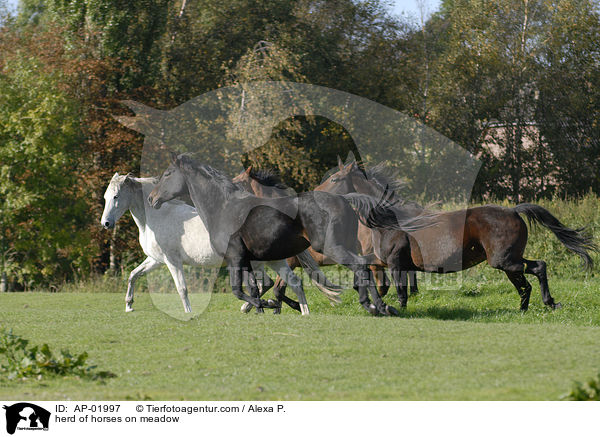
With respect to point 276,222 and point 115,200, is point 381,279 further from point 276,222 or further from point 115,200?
point 115,200

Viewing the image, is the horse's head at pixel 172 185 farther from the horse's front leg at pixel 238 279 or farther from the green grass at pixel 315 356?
the green grass at pixel 315 356

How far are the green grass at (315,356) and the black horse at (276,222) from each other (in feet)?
2.30

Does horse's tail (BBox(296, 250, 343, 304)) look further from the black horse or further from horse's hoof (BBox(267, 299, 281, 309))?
the black horse

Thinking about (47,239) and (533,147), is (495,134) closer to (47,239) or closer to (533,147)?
(533,147)

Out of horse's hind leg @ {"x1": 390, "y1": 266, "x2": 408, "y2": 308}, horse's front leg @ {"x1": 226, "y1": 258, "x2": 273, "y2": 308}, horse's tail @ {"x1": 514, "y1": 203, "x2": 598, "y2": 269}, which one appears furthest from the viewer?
horse's hind leg @ {"x1": 390, "y1": 266, "x2": 408, "y2": 308}

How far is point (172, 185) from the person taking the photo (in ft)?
36.8

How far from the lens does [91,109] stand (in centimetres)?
2323

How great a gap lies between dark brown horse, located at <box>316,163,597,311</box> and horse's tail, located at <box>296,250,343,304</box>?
1.29 meters

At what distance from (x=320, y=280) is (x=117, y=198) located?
3.64 m

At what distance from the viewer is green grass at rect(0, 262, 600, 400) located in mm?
6562
